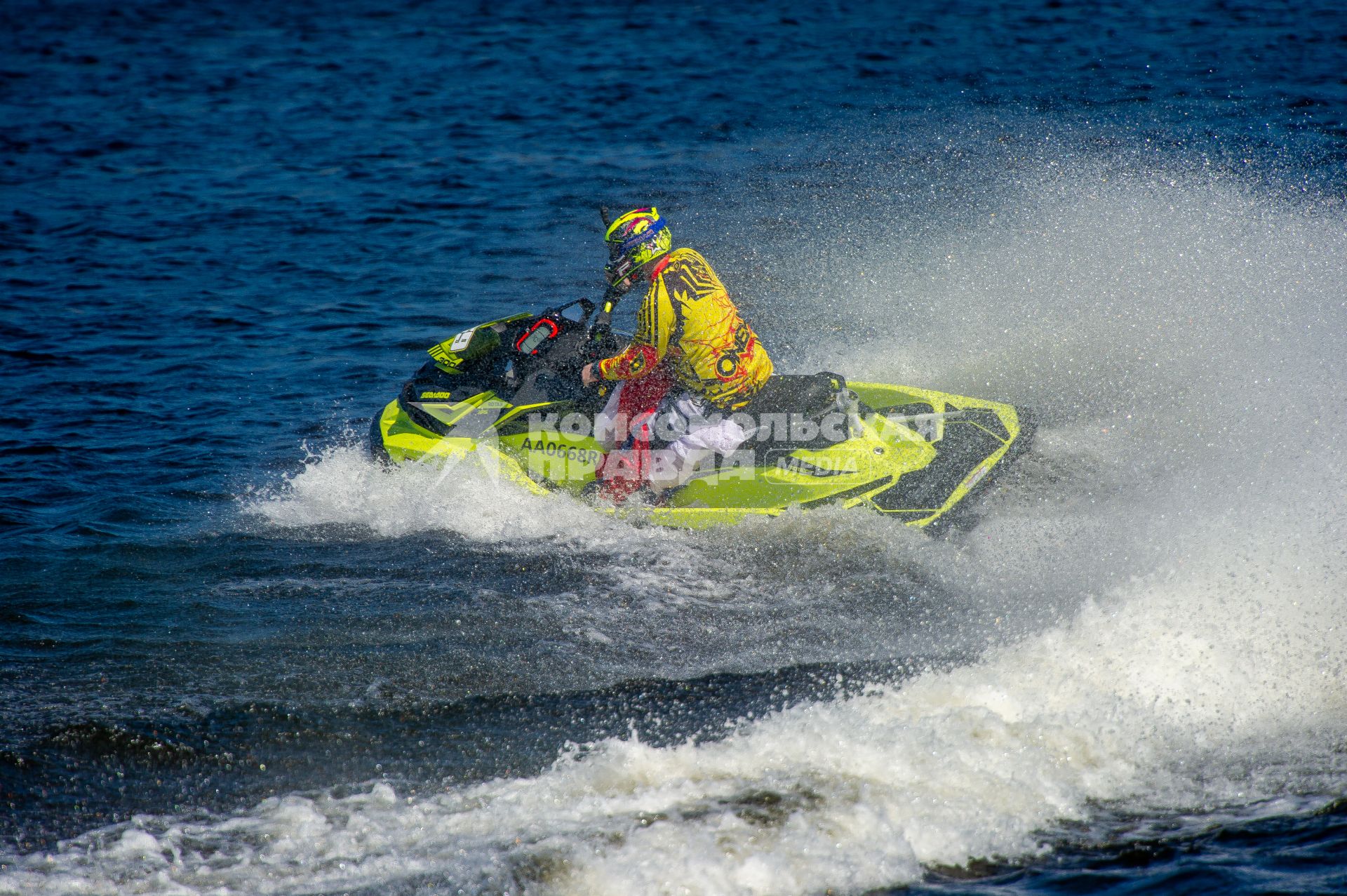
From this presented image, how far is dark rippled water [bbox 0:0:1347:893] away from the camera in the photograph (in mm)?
4832

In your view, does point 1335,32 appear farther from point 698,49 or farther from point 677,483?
point 677,483

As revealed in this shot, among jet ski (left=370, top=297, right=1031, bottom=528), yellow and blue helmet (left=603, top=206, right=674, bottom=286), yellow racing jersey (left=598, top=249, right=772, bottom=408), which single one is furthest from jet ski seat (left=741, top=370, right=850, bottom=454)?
yellow and blue helmet (left=603, top=206, right=674, bottom=286)

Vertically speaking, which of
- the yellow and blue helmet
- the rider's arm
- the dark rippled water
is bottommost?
the dark rippled water

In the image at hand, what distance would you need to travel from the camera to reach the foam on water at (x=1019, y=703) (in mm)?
4707

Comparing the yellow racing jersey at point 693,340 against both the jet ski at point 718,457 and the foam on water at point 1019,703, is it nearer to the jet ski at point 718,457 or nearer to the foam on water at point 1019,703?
the jet ski at point 718,457

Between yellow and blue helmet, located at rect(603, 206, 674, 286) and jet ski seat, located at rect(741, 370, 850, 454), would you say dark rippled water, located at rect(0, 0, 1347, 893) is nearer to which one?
jet ski seat, located at rect(741, 370, 850, 454)

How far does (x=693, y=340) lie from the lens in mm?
7086

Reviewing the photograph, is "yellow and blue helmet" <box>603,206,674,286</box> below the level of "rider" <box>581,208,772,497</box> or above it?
above

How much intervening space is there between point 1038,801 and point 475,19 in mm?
28117

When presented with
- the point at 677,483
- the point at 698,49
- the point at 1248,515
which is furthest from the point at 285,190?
the point at 1248,515

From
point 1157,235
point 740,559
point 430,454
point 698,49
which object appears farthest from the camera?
point 698,49

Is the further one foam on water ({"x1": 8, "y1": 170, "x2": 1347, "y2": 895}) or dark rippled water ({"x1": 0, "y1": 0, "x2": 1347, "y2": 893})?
dark rippled water ({"x1": 0, "y1": 0, "x2": 1347, "y2": 893})

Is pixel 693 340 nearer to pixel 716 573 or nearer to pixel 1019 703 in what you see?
pixel 716 573

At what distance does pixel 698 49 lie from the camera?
24.6 meters
